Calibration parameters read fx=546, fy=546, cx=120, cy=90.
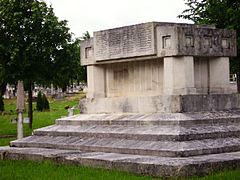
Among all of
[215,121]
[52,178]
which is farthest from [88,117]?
[52,178]

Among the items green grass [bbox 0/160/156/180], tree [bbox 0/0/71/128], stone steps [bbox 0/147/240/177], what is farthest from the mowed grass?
tree [bbox 0/0/71/128]

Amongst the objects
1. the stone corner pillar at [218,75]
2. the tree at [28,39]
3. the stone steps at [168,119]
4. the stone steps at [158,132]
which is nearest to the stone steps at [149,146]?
the stone steps at [158,132]

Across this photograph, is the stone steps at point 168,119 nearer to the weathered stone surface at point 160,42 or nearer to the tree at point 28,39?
the weathered stone surface at point 160,42

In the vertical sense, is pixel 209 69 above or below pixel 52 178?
above

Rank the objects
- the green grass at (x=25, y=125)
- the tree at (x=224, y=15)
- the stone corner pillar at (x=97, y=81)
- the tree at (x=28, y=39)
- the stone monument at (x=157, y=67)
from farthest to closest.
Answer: the tree at (x=28, y=39)
the green grass at (x=25, y=125)
the tree at (x=224, y=15)
the stone corner pillar at (x=97, y=81)
the stone monument at (x=157, y=67)

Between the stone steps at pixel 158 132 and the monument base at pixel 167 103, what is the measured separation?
29.2 inches

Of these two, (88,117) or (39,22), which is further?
(39,22)

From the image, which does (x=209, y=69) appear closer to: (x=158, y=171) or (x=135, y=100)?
(x=135, y=100)

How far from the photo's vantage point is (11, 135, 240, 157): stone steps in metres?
10.5

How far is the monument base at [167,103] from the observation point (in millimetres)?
12367

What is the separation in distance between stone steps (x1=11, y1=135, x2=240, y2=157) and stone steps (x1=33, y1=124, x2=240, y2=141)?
0.11 metres

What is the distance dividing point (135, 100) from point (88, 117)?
1510 millimetres

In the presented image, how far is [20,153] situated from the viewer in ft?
42.8

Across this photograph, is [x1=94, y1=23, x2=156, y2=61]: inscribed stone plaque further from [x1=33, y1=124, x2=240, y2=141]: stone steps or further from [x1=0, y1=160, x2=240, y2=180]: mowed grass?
[x1=0, y1=160, x2=240, y2=180]: mowed grass
